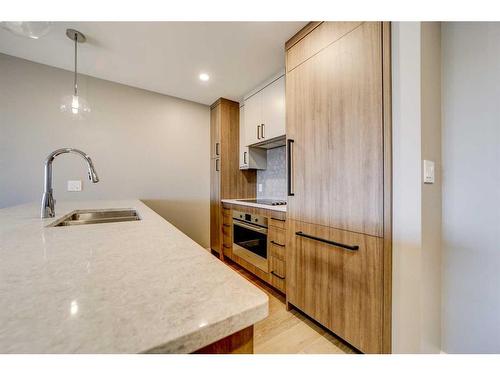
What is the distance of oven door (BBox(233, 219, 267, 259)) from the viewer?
78.7 inches

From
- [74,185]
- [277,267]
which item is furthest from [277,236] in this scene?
[74,185]

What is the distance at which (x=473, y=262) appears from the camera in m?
1.07

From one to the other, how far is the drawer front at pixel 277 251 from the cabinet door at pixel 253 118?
1156 mm

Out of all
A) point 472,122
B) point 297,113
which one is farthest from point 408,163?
point 297,113

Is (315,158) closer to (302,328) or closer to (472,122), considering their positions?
(472,122)

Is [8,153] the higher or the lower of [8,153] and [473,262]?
the higher

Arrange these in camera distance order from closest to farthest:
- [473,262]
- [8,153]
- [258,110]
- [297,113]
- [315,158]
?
[473,262]
[315,158]
[297,113]
[8,153]
[258,110]

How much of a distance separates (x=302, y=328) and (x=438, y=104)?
1.63 metres

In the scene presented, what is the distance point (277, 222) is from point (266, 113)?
1179 millimetres

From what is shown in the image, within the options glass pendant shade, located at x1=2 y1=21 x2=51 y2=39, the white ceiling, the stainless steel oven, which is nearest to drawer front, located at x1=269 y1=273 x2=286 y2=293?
the stainless steel oven

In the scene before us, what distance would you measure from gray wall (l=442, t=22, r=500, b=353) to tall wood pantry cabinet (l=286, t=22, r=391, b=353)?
0.43 meters

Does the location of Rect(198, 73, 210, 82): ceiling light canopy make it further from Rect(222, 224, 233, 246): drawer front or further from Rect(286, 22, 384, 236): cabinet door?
Rect(222, 224, 233, 246): drawer front

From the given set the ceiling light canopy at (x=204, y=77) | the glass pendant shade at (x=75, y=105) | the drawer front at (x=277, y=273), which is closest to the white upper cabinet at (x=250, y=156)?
the ceiling light canopy at (x=204, y=77)
